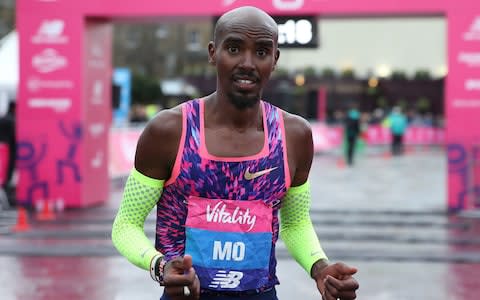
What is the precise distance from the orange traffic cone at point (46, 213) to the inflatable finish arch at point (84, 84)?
42cm

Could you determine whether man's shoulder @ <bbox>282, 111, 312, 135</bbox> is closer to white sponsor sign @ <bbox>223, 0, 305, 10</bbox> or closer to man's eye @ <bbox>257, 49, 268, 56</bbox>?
man's eye @ <bbox>257, 49, 268, 56</bbox>

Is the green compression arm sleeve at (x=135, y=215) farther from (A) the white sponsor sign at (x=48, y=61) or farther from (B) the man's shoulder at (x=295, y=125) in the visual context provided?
(A) the white sponsor sign at (x=48, y=61)

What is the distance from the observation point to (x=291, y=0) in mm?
11930

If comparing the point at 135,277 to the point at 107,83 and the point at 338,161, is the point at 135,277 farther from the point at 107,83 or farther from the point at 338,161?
the point at 338,161

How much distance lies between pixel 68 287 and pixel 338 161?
1834 centimetres

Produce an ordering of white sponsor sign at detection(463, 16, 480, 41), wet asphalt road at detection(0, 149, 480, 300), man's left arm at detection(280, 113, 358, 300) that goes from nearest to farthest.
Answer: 1. man's left arm at detection(280, 113, 358, 300)
2. wet asphalt road at detection(0, 149, 480, 300)
3. white sponsor sign at detection(463, 16, 480, 41)

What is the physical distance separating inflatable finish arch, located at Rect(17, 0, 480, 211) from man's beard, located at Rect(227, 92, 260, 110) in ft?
31.9

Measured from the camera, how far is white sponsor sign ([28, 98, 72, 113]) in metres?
12.8

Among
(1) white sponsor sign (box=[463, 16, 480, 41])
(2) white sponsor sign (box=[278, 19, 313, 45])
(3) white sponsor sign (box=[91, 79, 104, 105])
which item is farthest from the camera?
(3) white sponsor sign (box=[91, 79, 104, 105])

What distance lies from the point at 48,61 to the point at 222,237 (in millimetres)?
10899

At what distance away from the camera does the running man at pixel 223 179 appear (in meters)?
2.38

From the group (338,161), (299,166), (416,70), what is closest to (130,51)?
(416,70)

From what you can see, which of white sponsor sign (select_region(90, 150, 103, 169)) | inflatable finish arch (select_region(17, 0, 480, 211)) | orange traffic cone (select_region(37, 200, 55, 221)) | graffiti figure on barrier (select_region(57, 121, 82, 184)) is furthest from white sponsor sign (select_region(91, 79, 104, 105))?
orange traffic cone (select_region(37, 200, 55, 221))

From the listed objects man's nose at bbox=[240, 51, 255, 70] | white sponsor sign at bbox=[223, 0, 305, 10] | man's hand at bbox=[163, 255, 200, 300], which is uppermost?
white sponsor sign at bbox=[223, 0, 305, 10]
